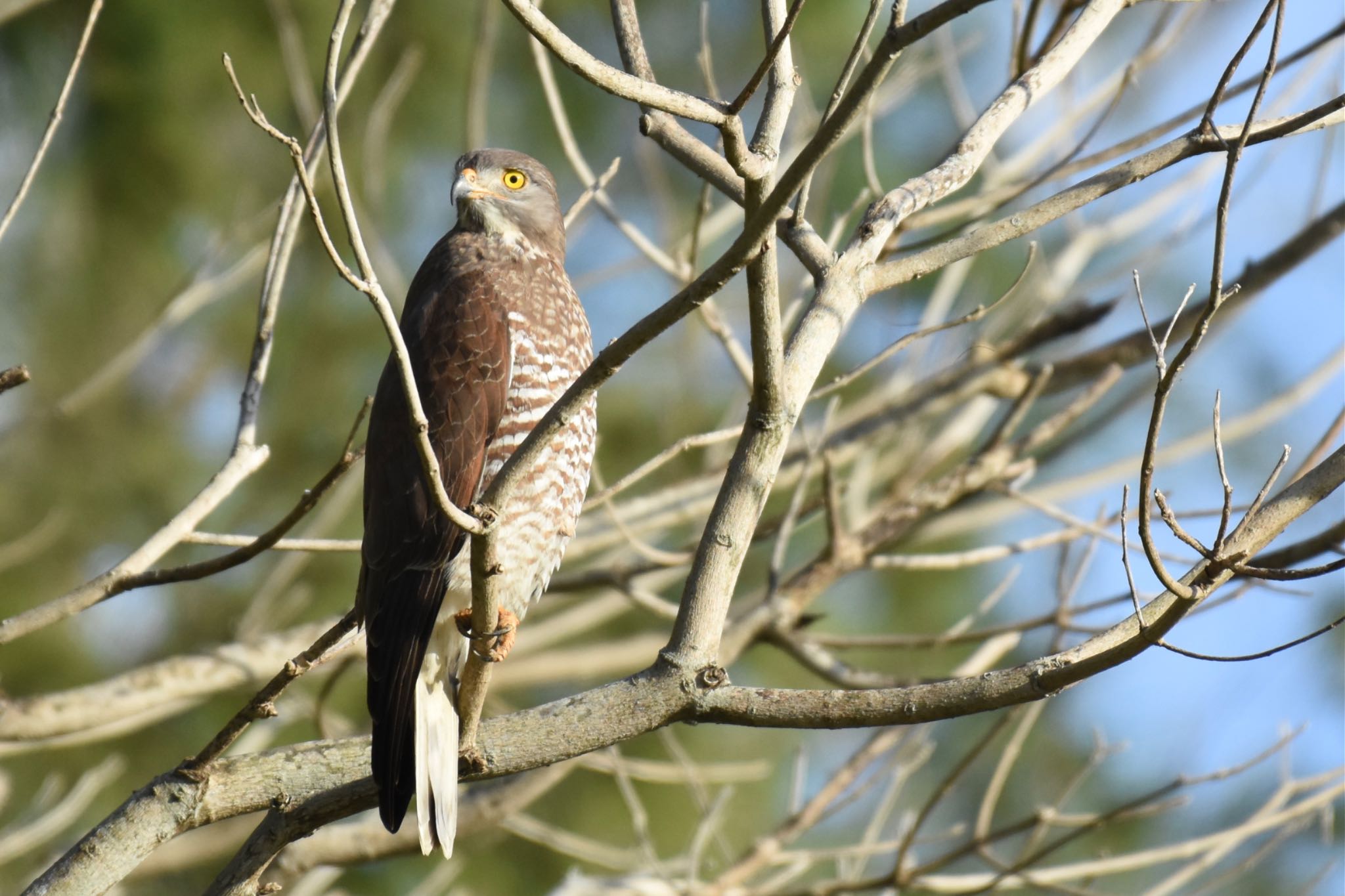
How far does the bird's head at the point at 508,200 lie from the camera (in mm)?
4715

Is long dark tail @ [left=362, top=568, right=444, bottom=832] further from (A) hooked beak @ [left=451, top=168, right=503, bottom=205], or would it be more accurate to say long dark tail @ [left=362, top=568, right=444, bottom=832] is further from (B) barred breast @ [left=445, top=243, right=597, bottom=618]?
(A) hooked beak @ [left=451, top=168, right=503, bottom=205]

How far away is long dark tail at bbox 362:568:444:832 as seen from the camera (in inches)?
123

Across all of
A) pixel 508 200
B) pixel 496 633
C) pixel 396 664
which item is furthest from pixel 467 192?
pixel 496 633

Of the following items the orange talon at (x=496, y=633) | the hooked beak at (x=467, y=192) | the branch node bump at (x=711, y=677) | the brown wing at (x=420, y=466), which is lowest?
the branch node bump at (x=711, y=677)

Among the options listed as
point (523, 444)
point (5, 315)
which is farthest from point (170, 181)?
point (523, 444)

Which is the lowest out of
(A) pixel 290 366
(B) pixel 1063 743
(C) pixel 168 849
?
(C) pixel 168 849

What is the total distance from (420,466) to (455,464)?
17cm

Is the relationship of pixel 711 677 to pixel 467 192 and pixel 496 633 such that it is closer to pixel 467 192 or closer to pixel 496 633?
pixel 496 633

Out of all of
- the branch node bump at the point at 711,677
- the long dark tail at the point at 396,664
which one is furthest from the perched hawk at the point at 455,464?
the branch node bump at the point at 711,677

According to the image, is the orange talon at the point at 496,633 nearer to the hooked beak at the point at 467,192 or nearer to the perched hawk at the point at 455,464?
the perched hawk at the point at 455,464

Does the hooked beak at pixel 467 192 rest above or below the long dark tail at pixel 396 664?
above

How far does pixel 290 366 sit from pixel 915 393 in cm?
482

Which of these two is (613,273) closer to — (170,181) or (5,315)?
(170,181)

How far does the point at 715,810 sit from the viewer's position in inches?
187
